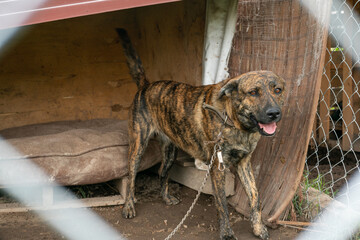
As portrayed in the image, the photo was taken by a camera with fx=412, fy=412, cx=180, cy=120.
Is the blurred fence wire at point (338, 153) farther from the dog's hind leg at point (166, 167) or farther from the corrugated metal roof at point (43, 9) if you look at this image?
the corrugated metal roof at point (43, 9)

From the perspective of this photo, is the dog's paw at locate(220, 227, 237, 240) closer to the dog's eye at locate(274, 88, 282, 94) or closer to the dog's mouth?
the dog's mouth

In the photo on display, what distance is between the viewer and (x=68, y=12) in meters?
2.36

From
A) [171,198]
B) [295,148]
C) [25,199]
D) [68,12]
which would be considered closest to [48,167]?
[25,199]

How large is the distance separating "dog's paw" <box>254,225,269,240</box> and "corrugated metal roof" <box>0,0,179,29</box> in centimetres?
205

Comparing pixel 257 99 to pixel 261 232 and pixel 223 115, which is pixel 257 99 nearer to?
pixel 223 115

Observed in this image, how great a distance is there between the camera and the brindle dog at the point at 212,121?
9.75 feet

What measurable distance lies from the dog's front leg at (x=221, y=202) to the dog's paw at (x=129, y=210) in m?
1.02

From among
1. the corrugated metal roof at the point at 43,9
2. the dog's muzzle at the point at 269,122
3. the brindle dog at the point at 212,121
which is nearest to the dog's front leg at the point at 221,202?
the brindle dog at the point at 212,121

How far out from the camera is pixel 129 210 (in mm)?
3998

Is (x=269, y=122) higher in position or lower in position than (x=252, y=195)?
higher

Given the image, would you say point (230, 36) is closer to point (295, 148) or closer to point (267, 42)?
point (267, 42)

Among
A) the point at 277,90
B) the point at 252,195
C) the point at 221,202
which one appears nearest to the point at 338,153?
the point at 252,195

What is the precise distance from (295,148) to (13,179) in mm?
2514

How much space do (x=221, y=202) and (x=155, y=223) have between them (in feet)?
2.69
